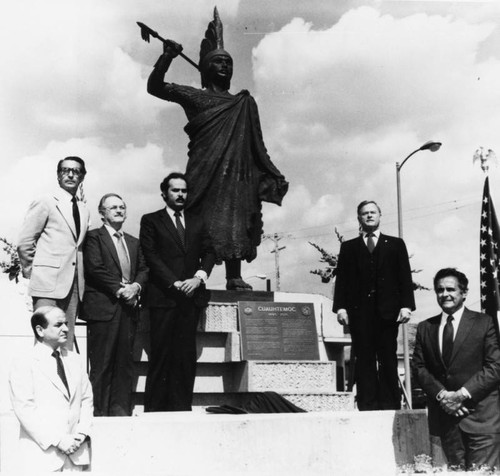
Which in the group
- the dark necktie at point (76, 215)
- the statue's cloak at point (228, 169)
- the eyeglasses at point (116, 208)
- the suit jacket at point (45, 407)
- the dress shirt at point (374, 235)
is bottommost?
the suit jacket at point (45, 407)

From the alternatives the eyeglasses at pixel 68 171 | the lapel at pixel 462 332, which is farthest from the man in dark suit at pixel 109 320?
the lapel at pixel 462 332

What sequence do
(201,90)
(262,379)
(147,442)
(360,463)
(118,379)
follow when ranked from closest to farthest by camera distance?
(147,442), (360,463), (118,379), (262,379), (201,90)

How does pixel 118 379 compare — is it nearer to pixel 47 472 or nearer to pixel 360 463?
pixel 47 472

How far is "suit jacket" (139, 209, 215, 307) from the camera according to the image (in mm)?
5680

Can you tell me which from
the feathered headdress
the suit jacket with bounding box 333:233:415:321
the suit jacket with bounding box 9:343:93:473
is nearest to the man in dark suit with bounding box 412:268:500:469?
the suit jacket with bounding box 333:233:415:321

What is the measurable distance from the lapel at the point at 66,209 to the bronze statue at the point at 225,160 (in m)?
1.60

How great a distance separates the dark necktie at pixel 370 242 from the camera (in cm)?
567

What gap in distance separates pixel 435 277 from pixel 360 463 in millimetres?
1474

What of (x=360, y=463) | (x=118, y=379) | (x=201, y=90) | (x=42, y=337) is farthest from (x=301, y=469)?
(x=201, y=90)

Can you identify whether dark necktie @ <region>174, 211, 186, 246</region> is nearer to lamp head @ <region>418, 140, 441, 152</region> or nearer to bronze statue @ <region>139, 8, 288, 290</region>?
bronze statue @ <region>139, 8, 288, 290</region>

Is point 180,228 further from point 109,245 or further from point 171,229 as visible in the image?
point 109,245

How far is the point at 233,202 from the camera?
21.9 feet

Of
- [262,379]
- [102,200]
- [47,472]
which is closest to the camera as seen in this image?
[47,472]

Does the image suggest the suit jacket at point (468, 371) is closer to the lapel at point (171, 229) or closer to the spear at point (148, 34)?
the lapel at point (171, 229)
